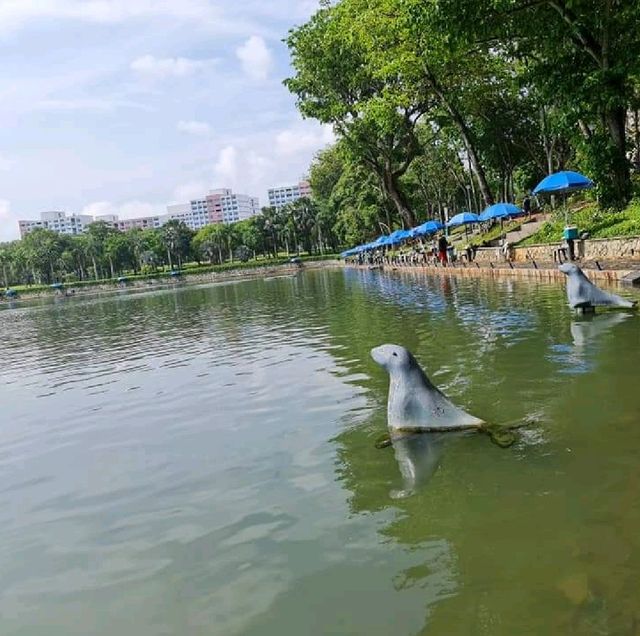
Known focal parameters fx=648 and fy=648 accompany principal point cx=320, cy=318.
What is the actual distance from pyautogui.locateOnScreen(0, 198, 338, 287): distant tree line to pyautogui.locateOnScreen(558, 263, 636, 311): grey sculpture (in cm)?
9490

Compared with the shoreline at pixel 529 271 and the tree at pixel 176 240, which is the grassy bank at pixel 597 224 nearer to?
the shoreline at pixel 529 271

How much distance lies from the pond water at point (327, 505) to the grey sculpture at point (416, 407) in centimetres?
24

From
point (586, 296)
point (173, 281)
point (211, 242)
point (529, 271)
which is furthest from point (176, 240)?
point (586, 296)

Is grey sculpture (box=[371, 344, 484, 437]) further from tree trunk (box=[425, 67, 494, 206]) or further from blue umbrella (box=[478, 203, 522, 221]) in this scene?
tree trunk (box=[425, 67, 494, 206])

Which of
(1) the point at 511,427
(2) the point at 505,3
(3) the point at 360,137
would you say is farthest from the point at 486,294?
(3) the point at 360,137

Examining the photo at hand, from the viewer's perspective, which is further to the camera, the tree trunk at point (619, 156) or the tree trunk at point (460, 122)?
the tree trunk at point (460, 122)

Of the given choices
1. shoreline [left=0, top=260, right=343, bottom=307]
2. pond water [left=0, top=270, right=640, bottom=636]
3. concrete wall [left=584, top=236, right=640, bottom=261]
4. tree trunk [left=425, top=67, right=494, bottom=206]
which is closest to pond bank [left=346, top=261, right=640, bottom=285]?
concrete wall [left=584, top=236, right=640, bottom=261]

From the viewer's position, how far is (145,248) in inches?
4621

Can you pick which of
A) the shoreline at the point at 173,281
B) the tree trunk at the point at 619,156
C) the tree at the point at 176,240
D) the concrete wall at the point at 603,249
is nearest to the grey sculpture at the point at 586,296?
the concrete wall at the point at 603,249

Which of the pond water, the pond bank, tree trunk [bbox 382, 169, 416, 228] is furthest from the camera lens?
tree trunk [bbox 382, 169, 416, 228]

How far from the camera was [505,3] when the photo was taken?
18.3 metres

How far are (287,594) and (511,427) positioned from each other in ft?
10.3

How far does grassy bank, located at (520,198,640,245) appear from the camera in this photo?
19391mm

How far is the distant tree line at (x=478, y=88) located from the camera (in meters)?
20.5
